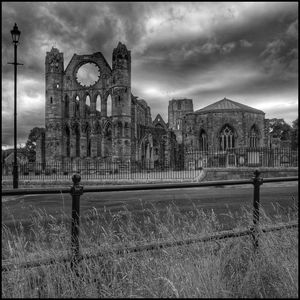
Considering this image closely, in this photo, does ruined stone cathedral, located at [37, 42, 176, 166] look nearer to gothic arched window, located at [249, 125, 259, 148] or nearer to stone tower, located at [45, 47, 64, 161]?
stone tower, located at [45, 47, 64, 161]

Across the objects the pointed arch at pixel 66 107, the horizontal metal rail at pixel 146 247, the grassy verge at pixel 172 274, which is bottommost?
the grassy verge at pixel 172 274

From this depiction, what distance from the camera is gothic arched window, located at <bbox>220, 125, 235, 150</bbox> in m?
42.8

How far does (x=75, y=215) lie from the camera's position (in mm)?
3340

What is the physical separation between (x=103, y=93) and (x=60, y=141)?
770 cm

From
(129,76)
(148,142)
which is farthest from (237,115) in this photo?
(129,76)

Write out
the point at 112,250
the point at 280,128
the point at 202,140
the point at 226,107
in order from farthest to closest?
the point at 280,128, the point at 202,140, the point at 226,107, the point at 112,250

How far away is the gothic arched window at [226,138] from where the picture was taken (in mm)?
42844

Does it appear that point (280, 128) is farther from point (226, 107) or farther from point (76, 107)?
point (76, 107)

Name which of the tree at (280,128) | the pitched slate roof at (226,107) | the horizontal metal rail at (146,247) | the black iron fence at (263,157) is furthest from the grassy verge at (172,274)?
the tree at (280,128)

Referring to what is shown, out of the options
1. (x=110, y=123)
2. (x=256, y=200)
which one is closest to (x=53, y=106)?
(x=110, y=123)

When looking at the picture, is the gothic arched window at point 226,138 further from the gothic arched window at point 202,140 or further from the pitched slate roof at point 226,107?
the pitched slate roof at point 226,107

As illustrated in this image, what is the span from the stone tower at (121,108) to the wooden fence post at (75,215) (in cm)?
3445

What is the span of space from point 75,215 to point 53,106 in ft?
129

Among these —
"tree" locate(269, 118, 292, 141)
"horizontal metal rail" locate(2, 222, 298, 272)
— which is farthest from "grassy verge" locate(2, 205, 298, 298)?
"tree" locate(269, 118, 292, 141)
